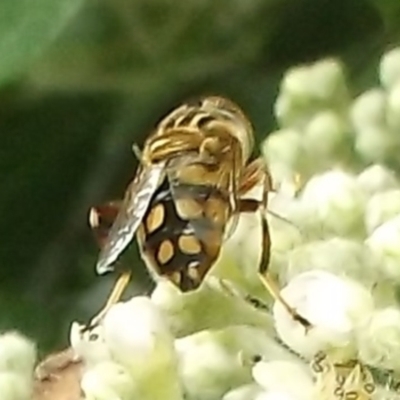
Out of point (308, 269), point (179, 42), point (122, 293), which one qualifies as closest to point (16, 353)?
point (122, 293)

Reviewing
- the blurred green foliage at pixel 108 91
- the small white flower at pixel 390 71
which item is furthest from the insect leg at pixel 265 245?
the blurred green foliage at pixel 108 91

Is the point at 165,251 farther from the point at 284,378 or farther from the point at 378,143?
the point at 378,143

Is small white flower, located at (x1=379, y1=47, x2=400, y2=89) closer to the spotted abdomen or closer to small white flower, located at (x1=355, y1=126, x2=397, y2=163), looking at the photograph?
small white flower, located at (x1=355, y1=126, x2=397, y2=163)

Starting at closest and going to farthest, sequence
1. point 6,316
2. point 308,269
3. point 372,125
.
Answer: point 308,269 < point 372,125 < point 6,316

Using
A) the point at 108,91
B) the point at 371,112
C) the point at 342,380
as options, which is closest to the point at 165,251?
the point at 342,380

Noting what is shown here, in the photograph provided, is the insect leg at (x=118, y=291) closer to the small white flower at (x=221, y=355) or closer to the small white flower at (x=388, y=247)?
the small white flower at (x=221, y=355)

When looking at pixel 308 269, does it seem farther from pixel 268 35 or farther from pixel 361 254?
pixel 268 35

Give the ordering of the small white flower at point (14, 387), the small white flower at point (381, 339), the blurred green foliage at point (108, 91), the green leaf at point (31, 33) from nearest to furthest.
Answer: the small white flower at point (381, 339), the small white flower at point (14, 387), the green leaf at point (31, 33), the blurred green foliage at point (108, 91)

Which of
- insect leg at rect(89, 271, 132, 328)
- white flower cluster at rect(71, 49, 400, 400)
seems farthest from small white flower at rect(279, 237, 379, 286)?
insect leg at rect(89, 271, 132, 328)
